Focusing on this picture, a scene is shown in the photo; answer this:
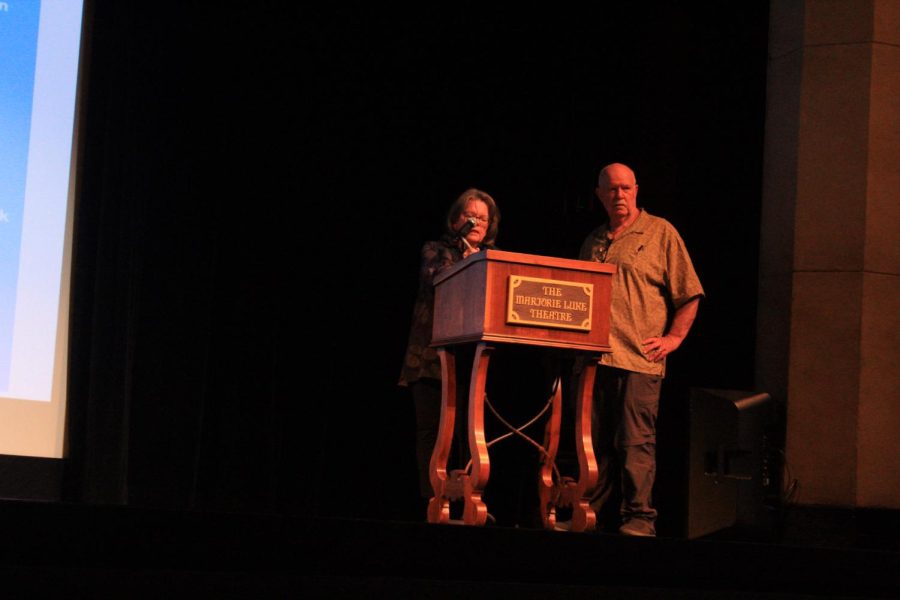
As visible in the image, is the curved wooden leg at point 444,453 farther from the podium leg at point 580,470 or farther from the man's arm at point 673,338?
the man's arm at point 673,338

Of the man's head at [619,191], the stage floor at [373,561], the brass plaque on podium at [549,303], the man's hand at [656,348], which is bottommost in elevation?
the stage floor at [373,561]

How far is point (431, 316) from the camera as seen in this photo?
3.88 m

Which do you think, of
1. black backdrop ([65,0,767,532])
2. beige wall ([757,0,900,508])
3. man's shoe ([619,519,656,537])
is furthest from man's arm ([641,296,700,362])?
beige wall ([757,0,900,508])

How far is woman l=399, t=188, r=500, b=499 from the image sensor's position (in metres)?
3.74

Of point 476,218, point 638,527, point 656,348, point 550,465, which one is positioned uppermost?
point 476,218

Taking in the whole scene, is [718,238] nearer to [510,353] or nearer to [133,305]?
[510,353]

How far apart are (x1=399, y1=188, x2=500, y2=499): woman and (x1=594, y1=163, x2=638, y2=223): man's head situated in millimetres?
420

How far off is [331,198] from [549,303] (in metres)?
1.48

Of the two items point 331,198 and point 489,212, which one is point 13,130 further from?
point 489,212

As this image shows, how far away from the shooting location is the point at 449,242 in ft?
12.6

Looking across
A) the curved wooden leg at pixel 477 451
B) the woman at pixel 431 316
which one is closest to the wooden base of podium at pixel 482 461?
the curved wooden leg at pixel 477 451

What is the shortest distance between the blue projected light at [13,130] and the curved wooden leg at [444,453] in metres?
1.47

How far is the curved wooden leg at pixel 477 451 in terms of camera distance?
3.16 m

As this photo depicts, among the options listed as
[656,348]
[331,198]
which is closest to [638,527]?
[656,348]
